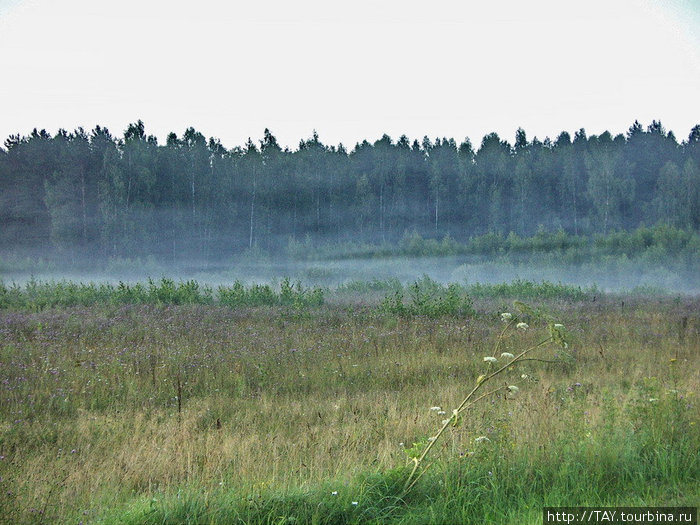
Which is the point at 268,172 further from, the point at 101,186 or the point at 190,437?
the point at 190,437

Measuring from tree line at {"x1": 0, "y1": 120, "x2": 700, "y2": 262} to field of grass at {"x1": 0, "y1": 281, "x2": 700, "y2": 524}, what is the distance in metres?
37.0

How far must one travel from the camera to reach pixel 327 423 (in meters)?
6.14

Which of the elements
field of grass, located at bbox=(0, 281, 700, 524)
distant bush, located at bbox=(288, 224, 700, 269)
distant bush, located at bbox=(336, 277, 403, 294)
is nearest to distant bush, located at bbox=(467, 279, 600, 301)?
distant bush, located at bbox=(336, 277, 403, 294)

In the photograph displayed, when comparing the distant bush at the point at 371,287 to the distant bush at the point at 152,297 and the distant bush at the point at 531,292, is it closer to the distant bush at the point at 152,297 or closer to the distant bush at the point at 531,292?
the distant bush at the point at 531,292

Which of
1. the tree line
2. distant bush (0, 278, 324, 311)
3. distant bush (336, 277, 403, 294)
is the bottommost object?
distant bush (336, 277, 403, 294)

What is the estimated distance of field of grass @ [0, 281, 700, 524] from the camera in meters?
3.66

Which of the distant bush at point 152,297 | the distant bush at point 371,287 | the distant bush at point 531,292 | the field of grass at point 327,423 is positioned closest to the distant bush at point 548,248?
the distant bush at point 371,287

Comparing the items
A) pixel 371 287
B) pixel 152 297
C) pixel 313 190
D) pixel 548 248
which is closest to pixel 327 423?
pixel 152 297

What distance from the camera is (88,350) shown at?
9516 millimetres

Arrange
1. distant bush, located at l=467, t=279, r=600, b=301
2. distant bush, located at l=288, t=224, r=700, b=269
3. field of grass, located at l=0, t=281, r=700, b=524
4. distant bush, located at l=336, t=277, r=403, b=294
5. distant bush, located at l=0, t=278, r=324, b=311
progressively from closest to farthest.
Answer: field of grass, located at l=0, t=281, r=700, b=524 → distant bush, located at l=0, t=278, r=324, b=311 → distant bush, located at l=467, t=279, r=600, b=301 → distant bush, located at l=336, t=277, r=403, b=294 → distant bush, located at l=288, t=224, r=700, b=269

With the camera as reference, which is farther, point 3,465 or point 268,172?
point 268,172

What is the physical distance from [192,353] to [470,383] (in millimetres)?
5104

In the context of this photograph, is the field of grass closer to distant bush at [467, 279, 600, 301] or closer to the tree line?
distant bush at [467, 279, 600, 301]

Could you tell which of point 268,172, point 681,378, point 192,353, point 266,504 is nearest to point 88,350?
point 192,353
